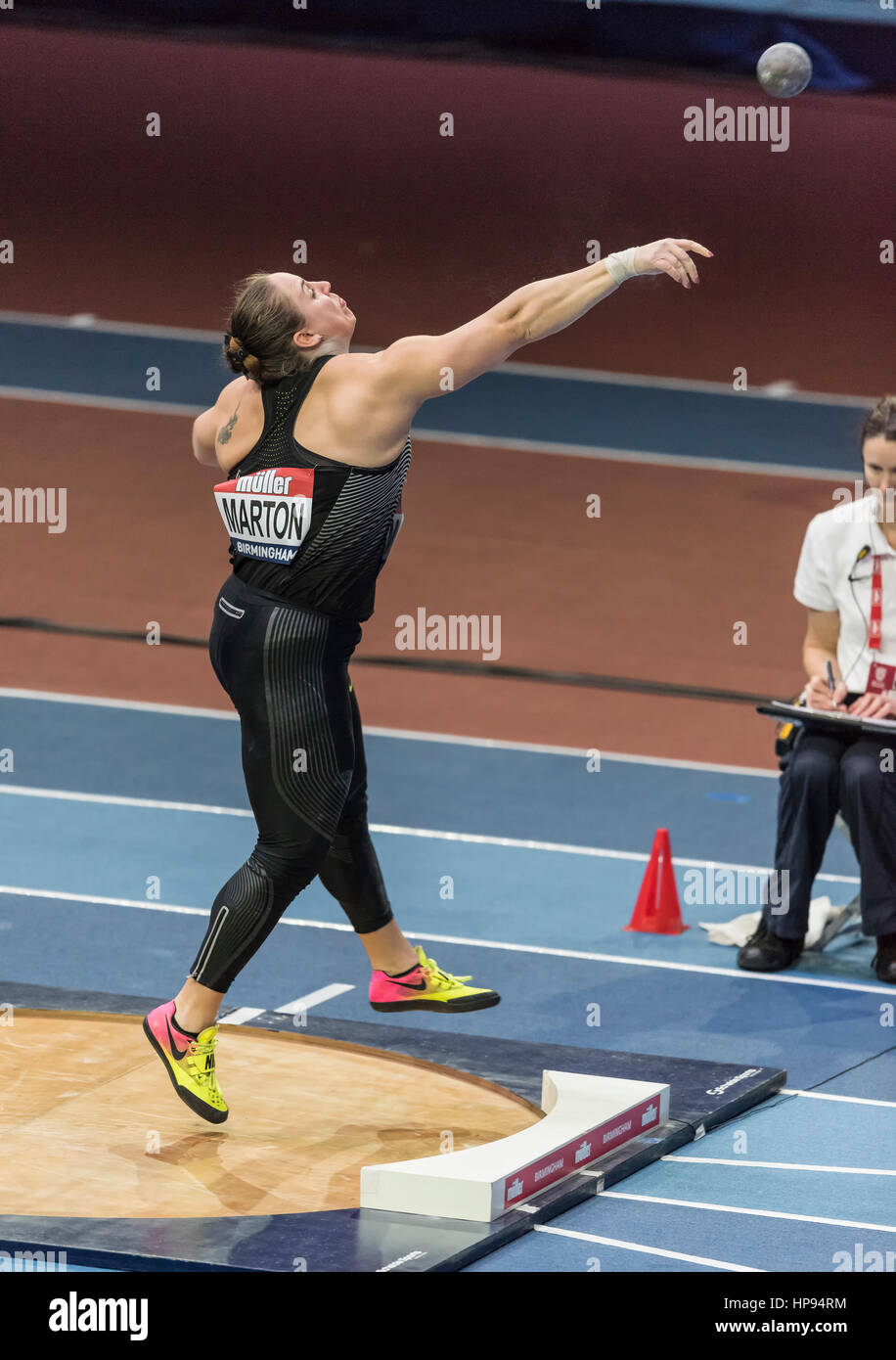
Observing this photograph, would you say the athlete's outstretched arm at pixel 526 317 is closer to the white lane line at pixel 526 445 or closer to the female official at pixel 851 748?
the female official at pixel 851 748

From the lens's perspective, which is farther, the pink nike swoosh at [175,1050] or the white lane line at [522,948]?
the white lane line at [522,948]

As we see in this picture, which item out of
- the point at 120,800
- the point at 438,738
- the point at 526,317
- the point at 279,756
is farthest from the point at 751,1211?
the point at 438,738

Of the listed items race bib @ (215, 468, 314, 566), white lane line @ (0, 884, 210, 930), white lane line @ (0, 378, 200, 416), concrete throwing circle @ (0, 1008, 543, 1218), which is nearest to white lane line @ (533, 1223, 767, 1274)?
concrete throwing circle @ (0, 1008, 543, 1218)

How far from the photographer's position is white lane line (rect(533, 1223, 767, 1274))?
4.62m

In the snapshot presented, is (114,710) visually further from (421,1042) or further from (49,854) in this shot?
(421,1042)

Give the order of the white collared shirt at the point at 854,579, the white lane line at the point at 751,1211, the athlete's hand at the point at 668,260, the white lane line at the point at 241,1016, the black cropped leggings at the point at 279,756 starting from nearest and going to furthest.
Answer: the athlete's hand at the point at 668,260, the white lane line at the point at 751,1211, the black cropped leggings at the point at 279,756, the white lane line at the point at 241,1016, the white collared shirt at the point at 854,579

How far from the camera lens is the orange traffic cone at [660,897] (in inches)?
298

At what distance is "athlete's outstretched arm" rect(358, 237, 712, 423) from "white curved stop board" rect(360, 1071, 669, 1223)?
1.77 metres

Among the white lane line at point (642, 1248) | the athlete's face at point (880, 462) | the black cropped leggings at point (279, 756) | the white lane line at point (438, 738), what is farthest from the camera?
the white lane line at point (438, 738)

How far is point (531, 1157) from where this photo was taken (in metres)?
4.95

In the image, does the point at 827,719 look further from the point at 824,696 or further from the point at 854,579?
the point at 854,579

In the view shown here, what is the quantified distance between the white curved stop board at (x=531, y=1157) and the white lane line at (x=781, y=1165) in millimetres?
166

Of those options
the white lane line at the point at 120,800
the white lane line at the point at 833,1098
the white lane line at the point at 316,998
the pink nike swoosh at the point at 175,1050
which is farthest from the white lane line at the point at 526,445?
the pink nike swoosh at the point at 175,1050
